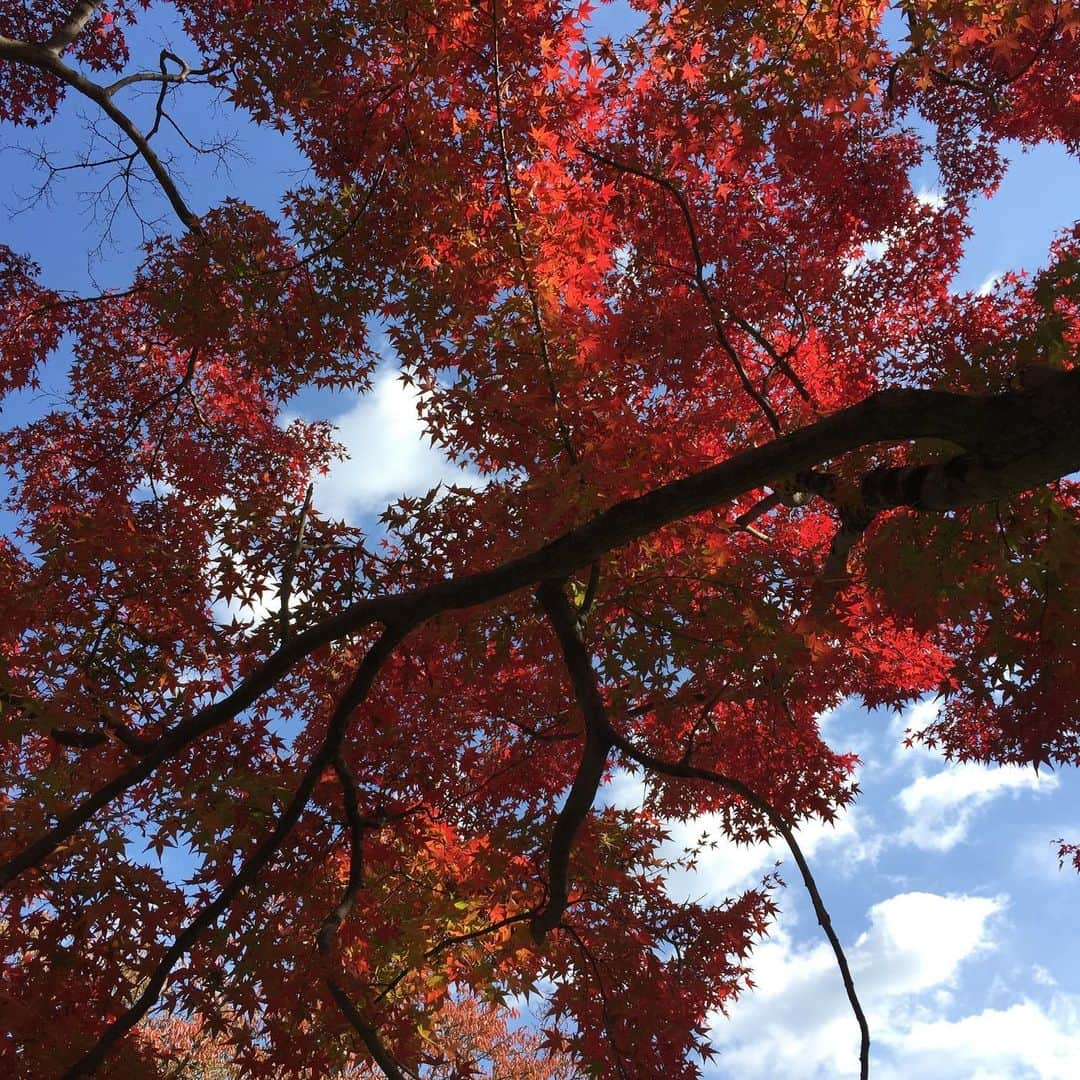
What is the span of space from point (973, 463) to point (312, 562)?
4135mm

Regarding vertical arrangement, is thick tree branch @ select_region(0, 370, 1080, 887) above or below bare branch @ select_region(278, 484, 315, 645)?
below

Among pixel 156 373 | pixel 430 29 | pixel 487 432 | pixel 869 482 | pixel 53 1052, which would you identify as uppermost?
pixel 156 373

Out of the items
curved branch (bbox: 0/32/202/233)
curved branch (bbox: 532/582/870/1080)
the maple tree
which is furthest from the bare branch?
curved branch (bbox: 0/32/202/233)

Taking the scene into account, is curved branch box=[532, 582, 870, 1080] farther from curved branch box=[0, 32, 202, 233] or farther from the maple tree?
curved branch box=[0, 32, 202, 233]

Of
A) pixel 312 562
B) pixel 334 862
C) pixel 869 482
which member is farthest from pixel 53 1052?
pixel 869 482

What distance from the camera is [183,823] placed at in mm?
3830

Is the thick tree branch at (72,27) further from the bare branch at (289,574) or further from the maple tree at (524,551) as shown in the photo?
the bare branch at (289,574)

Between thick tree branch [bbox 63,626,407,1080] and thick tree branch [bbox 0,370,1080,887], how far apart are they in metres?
0.25

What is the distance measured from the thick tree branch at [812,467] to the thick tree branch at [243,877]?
0.82 feet

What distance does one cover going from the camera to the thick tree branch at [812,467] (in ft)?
8.43

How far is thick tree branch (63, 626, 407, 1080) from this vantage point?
3.24 m

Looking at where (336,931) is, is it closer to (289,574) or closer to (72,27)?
(289,574)

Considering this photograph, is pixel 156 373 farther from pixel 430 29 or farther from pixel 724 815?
pixel 724 815

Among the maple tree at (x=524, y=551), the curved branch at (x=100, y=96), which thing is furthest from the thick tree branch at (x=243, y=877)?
the curved branch at (x=100, y=96)
